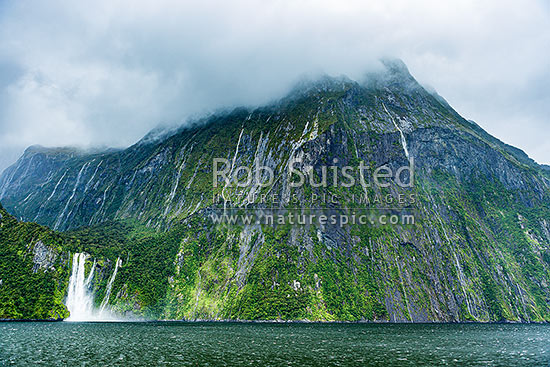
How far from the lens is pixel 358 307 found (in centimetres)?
18250

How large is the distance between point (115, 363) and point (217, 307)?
135469 mm

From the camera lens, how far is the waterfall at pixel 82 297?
593 feet

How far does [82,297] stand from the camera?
186625 mm

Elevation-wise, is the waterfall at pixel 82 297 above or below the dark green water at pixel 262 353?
above

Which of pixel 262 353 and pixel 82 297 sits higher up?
pixel 82 297

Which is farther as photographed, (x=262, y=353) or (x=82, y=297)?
Result: (x=82, y=297)

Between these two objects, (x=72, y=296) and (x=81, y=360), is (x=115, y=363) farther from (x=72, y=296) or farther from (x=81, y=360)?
(x=72, y=296)

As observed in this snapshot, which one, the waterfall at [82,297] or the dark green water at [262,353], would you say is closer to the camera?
the dark green water at [262,353]

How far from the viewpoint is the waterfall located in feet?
593

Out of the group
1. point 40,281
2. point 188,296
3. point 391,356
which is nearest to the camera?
point 391,356

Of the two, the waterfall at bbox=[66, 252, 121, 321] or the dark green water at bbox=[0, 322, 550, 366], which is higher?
the waterfall at bbox=[66, 252, 121, 321]

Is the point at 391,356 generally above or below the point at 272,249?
below

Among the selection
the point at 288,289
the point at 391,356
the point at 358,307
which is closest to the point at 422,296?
the point at 358,307

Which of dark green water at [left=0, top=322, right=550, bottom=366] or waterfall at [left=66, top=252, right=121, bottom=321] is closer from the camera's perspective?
dark green water at [left=0, top=322, right=550, bottom=366]
